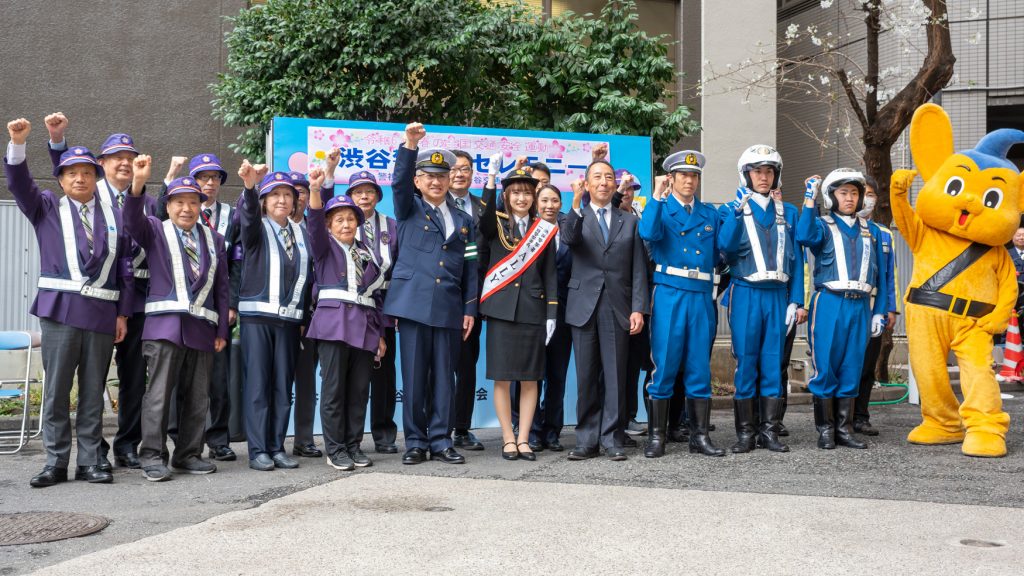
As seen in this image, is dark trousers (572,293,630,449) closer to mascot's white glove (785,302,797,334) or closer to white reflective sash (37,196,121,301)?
mascot's white glove (785,302,797,334)

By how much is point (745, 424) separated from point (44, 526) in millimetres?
4549

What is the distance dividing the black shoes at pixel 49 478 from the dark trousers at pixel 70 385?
0.03 meters

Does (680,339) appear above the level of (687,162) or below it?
below

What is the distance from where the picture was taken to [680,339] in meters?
7.23

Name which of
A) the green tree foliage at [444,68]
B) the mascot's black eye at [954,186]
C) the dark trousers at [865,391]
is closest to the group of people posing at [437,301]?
the mascot's black eye at [954,186]

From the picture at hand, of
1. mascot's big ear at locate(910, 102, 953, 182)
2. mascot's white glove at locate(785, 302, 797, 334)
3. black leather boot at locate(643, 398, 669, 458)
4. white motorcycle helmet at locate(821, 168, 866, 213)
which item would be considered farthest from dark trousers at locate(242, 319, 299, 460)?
mascot's big ear at locate(910, 102, 953, 182)

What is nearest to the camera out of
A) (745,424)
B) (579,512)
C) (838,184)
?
(579,512)

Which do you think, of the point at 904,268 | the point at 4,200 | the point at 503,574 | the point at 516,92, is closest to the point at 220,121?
the point at 4,200

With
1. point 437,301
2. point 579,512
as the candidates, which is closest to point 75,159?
point 437,301

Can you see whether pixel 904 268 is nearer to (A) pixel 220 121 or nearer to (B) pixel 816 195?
(B) pixel 816 195

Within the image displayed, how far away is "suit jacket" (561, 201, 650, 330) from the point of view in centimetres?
725

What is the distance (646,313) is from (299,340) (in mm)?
2372

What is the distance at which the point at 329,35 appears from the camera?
437 inches

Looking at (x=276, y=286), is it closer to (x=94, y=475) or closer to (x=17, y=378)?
(x=94, y=475)
